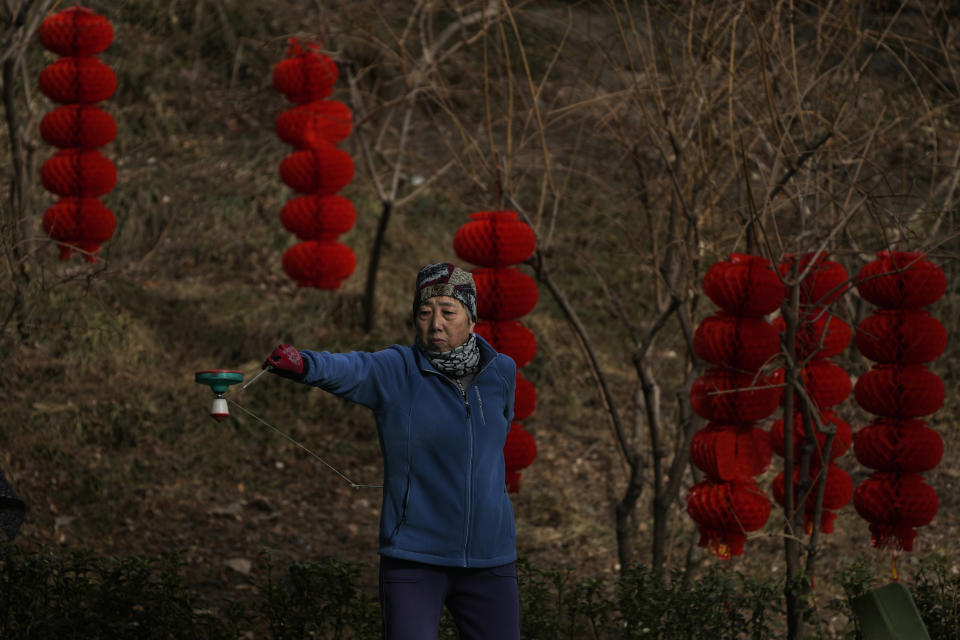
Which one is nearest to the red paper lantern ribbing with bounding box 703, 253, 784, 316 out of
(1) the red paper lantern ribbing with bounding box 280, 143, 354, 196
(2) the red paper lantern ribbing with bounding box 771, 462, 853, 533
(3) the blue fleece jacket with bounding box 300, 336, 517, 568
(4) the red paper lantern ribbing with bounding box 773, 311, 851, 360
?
(4) the red paper lantern ribbing with bounding box 773, 311, 851, 360

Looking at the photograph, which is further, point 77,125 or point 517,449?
point 77,125

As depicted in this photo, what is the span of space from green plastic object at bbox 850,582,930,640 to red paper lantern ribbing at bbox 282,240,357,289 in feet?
15.5

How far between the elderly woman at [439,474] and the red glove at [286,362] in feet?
0.43

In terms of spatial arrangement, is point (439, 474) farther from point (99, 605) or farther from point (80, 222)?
point (80, 222)

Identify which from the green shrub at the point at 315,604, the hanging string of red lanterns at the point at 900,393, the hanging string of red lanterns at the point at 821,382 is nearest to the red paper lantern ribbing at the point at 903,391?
the hanging string of red lanterns at the point at 900,393

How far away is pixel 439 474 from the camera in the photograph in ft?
10.4

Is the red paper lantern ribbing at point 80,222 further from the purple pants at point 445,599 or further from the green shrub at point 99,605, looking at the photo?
the purple pants at point 445,599

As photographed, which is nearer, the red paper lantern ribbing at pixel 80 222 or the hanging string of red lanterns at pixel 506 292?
the hanging string of red lanterns at pixel 506 292

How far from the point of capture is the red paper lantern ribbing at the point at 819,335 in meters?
5.00

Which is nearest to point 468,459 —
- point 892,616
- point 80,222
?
point 892,616

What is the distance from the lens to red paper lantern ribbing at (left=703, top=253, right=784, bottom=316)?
4.61 metres

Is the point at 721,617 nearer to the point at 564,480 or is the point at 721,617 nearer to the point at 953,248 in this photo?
the point at 564,480

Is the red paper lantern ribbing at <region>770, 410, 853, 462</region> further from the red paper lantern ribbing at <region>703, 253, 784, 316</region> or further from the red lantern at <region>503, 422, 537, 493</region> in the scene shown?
the red lantern at <region>503, 422, 537, 493</region>

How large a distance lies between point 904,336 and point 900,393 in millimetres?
250
